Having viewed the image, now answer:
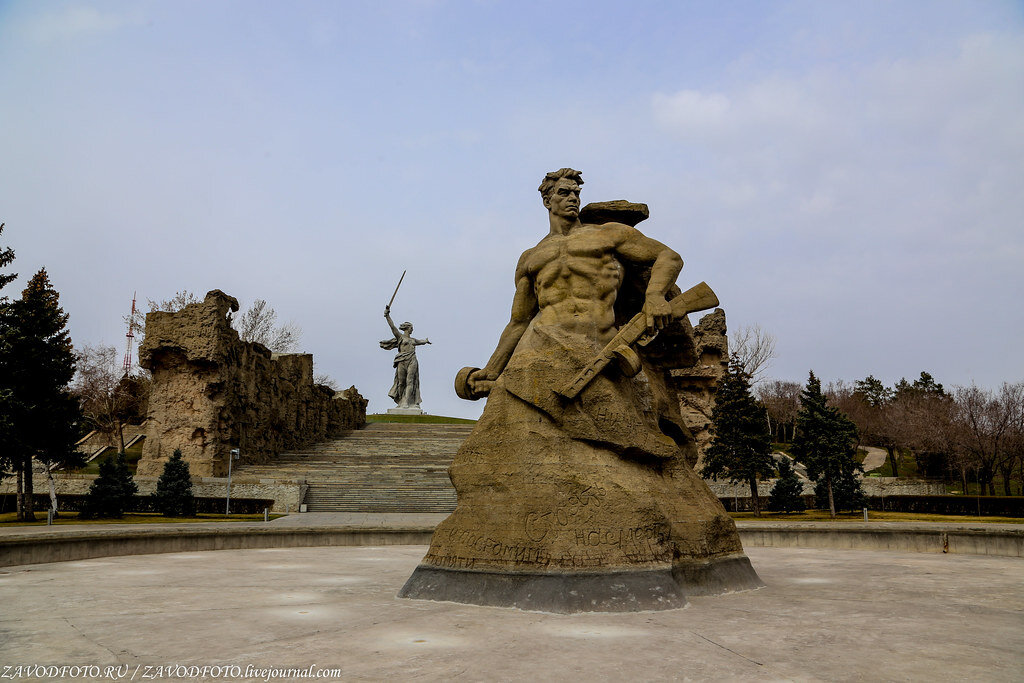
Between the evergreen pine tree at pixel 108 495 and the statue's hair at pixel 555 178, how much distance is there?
1643 cm

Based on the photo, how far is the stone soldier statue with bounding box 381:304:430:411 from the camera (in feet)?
167

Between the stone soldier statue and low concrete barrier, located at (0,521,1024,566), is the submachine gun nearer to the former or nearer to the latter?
low concrete barrier, located at (0,521,1024,566)

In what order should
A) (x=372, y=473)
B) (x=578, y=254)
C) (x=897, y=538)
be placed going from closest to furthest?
(x=578, y=254), (x=897, y=538), (x=372, y=473)

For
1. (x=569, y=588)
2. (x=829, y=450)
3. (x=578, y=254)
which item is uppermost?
(x=578, y=254)

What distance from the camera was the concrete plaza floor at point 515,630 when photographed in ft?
12.4

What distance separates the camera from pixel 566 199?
24.5 ft

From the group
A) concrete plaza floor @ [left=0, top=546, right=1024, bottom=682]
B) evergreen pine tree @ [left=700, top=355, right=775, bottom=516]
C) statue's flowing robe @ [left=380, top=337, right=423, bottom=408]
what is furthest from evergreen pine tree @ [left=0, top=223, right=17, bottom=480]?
statue's flowing robe @ [left=380, top=337, right=423, bottom=408]

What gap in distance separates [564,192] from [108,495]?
16.8 metres

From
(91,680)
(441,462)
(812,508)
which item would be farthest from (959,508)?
(91,680)

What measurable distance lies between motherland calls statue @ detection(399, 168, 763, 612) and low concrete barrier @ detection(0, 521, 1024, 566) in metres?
5.46

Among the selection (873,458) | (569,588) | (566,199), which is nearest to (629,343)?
(566,199)

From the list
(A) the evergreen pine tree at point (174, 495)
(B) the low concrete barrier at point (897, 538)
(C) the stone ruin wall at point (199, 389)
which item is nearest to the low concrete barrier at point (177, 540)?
(B) the low concrete barrier at point (897, 538)

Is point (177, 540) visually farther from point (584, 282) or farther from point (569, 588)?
point (584, 282)

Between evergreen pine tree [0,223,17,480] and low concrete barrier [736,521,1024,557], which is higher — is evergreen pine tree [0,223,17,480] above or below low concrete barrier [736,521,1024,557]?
above
